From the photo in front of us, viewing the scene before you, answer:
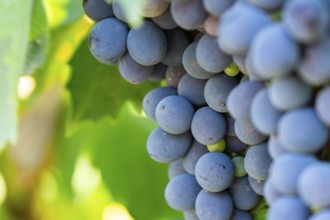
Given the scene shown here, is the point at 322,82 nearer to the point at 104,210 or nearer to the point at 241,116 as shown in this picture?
the point at 241,116

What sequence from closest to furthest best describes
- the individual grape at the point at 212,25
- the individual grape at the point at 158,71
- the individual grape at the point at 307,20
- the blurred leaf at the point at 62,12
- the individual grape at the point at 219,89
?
the individual grape at the point at 307,20, the individual grape at the point at 212,25, the individual grape at the point at 219,89, the individual grape at the point at 158,71, the blurred leaf at the point at 62,12

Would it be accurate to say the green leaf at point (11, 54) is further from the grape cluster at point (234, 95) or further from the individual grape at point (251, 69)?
the individual grape at point (251, 69)

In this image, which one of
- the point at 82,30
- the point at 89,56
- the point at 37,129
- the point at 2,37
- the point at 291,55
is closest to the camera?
the point at 291,55

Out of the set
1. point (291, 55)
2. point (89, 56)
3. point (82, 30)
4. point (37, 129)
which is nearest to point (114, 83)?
point (89, 56)

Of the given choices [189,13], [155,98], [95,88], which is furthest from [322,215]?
[95,88]

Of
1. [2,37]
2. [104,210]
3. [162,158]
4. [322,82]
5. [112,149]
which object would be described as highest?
[322,82]

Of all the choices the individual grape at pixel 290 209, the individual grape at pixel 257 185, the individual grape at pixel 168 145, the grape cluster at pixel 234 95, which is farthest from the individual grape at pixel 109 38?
the individual grape at pixel 290 209

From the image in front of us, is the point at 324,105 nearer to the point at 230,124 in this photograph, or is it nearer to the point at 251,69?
the point at 251,69
